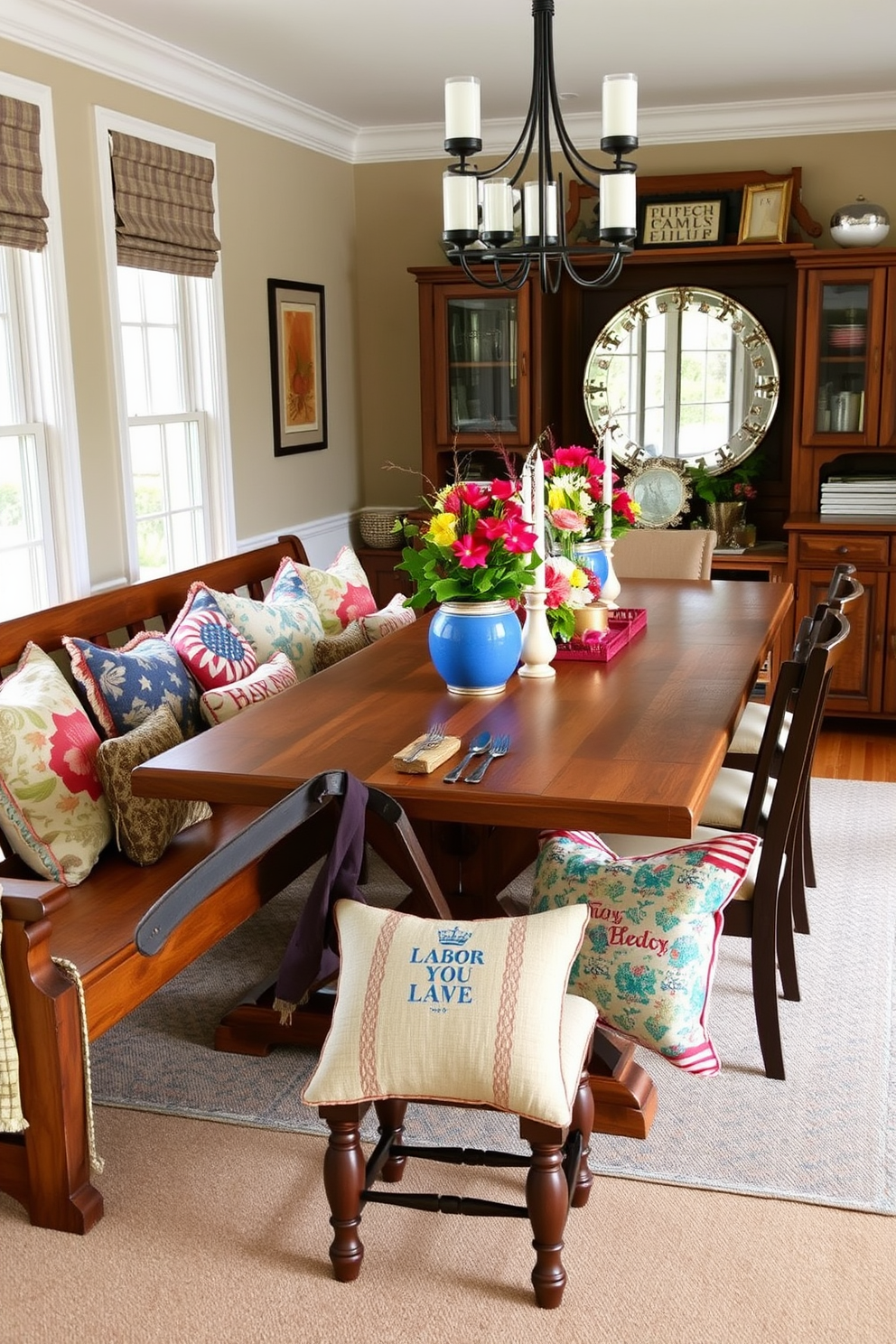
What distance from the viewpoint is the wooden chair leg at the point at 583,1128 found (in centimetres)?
216

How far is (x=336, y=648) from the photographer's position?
3.91m

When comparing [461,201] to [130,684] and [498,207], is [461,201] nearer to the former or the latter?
[498,207]

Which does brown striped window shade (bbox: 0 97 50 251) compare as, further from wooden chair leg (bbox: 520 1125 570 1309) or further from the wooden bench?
wooden chair leg (bbox: 520 1125 570 1309)

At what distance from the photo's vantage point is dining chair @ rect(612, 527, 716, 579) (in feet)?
15.6

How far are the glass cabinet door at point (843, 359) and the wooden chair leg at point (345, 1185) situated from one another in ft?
13.5

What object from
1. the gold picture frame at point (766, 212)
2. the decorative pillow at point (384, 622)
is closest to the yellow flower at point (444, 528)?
the decorative pillow at point (384, 622)

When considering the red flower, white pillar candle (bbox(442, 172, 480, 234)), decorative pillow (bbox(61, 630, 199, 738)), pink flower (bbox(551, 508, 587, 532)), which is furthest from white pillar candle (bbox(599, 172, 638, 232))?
the red flower

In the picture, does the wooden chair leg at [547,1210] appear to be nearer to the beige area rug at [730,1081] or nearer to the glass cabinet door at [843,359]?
the beige area rug at [730,1081]

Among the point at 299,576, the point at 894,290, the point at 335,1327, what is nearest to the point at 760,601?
the point at 299,576

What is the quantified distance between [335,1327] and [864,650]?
3941 millimetres

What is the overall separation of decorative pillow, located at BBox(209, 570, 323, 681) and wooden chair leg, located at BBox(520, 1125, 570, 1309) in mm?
2095

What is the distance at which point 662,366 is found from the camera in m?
5.79

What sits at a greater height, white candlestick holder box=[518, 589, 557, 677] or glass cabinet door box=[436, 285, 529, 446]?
glass cabinet door box=[436, 285, 529, 446]

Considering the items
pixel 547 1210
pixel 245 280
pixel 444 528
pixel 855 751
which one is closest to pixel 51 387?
pixel 245 280
